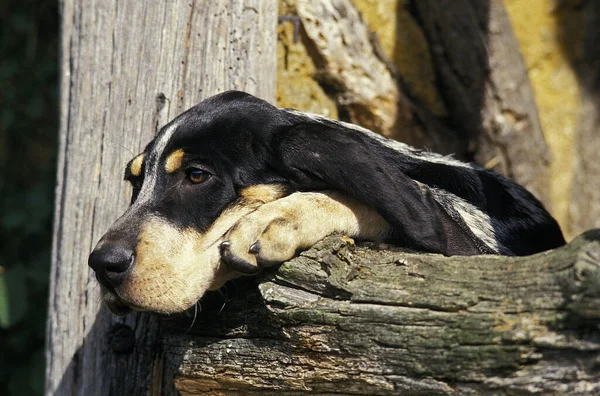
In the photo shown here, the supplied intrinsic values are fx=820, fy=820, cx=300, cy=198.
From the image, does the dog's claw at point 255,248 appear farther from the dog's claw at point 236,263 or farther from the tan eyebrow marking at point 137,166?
the tan eyebrow marking at point 137,166

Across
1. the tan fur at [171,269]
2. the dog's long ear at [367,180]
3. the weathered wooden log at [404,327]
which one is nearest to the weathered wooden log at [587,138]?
the dog's long ear at [367,180]

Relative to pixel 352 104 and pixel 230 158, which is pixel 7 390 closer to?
pixel 352 104

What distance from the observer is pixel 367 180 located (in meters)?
3.31

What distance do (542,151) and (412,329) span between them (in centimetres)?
399

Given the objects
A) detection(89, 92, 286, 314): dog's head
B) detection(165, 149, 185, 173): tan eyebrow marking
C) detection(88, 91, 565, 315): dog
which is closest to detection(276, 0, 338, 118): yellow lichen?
detection(88, 91, 565, 315): dog

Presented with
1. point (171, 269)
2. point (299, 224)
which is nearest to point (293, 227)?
point (299, 224)

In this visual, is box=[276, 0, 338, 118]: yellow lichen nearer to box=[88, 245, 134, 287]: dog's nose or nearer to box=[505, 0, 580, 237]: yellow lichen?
box=[88, 245, 134, 287]: dog's nose

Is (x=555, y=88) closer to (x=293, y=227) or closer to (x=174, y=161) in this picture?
(x=174, y=161)

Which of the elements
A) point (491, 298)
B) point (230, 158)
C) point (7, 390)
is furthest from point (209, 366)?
point (7, 390)

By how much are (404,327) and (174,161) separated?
1.34 metres

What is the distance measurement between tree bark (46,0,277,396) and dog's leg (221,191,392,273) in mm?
1158

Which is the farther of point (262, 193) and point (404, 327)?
point (262, 193)

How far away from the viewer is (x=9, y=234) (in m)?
7.27

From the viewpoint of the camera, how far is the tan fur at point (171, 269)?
3203 mm
